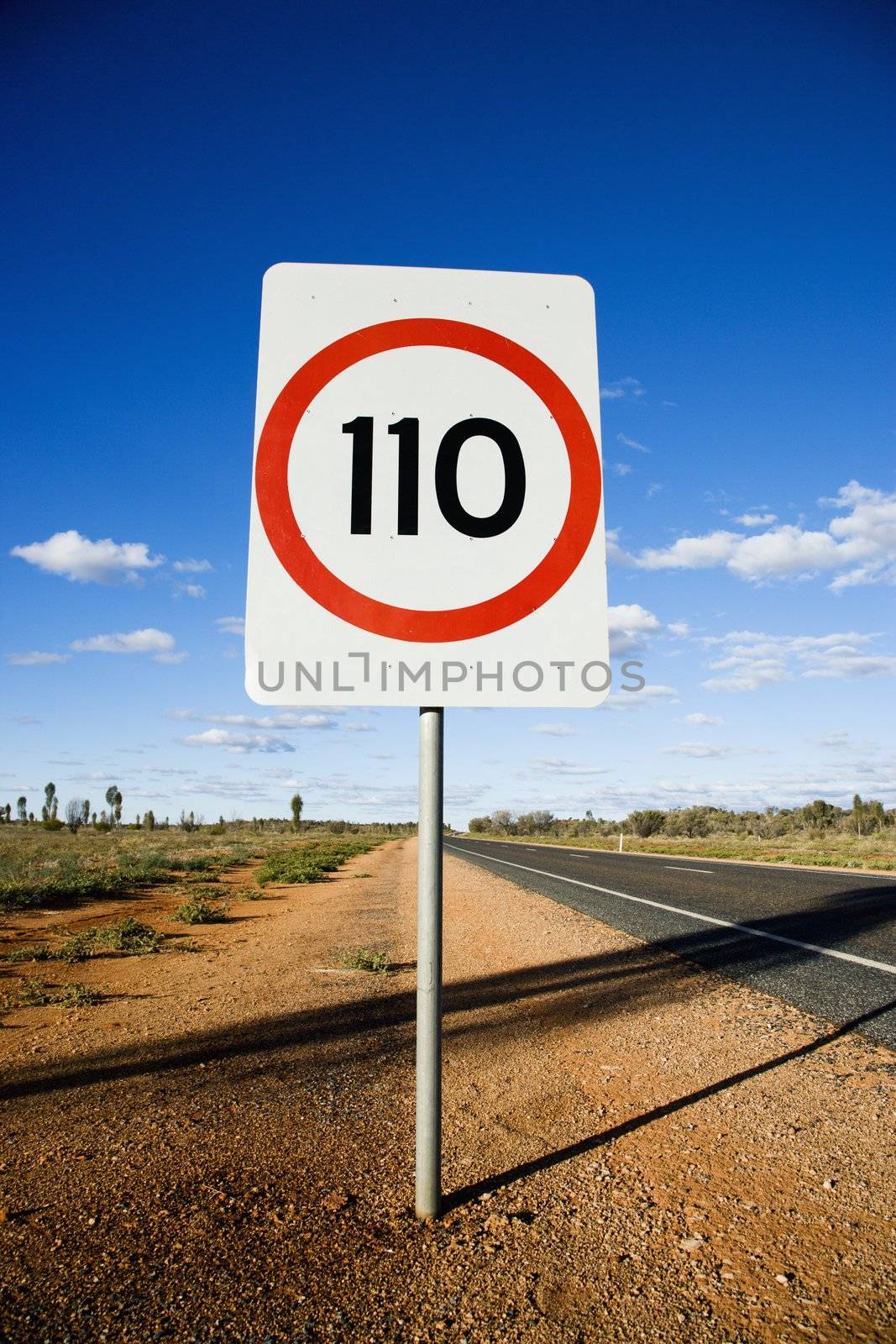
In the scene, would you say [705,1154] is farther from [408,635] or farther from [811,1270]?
[408,635]

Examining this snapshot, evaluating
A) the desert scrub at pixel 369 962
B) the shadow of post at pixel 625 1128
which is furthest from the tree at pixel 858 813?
the shadow of post at pixel 625 1128

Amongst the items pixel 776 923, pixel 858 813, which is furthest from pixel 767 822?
pixel 776 923

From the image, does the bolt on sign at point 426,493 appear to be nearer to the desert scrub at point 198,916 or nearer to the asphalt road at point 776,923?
the asphalt road at point 776,923

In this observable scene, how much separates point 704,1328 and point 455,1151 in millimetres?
1157

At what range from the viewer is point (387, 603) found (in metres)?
1.92

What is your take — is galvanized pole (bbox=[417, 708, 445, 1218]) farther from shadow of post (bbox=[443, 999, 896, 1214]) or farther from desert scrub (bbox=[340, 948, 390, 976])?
desert scrub (bbox=[340, 948, 390, 976])

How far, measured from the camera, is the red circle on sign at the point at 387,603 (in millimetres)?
1915

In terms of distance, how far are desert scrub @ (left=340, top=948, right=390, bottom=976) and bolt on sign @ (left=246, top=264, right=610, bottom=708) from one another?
488 cm

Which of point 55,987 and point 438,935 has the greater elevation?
point 438,935

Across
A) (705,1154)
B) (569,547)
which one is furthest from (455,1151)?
(569,547)

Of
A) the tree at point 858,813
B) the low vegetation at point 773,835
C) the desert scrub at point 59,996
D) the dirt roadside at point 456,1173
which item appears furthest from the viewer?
the tree at point 858,813

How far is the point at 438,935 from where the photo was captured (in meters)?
1.95

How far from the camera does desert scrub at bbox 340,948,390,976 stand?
6195mm

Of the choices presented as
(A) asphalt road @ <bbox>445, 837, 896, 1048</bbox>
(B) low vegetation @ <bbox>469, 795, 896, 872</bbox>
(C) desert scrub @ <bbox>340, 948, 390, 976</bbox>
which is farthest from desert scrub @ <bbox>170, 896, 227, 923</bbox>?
(B) low vegetation @ <bbox>469, 795, 896, 872</bbox>
